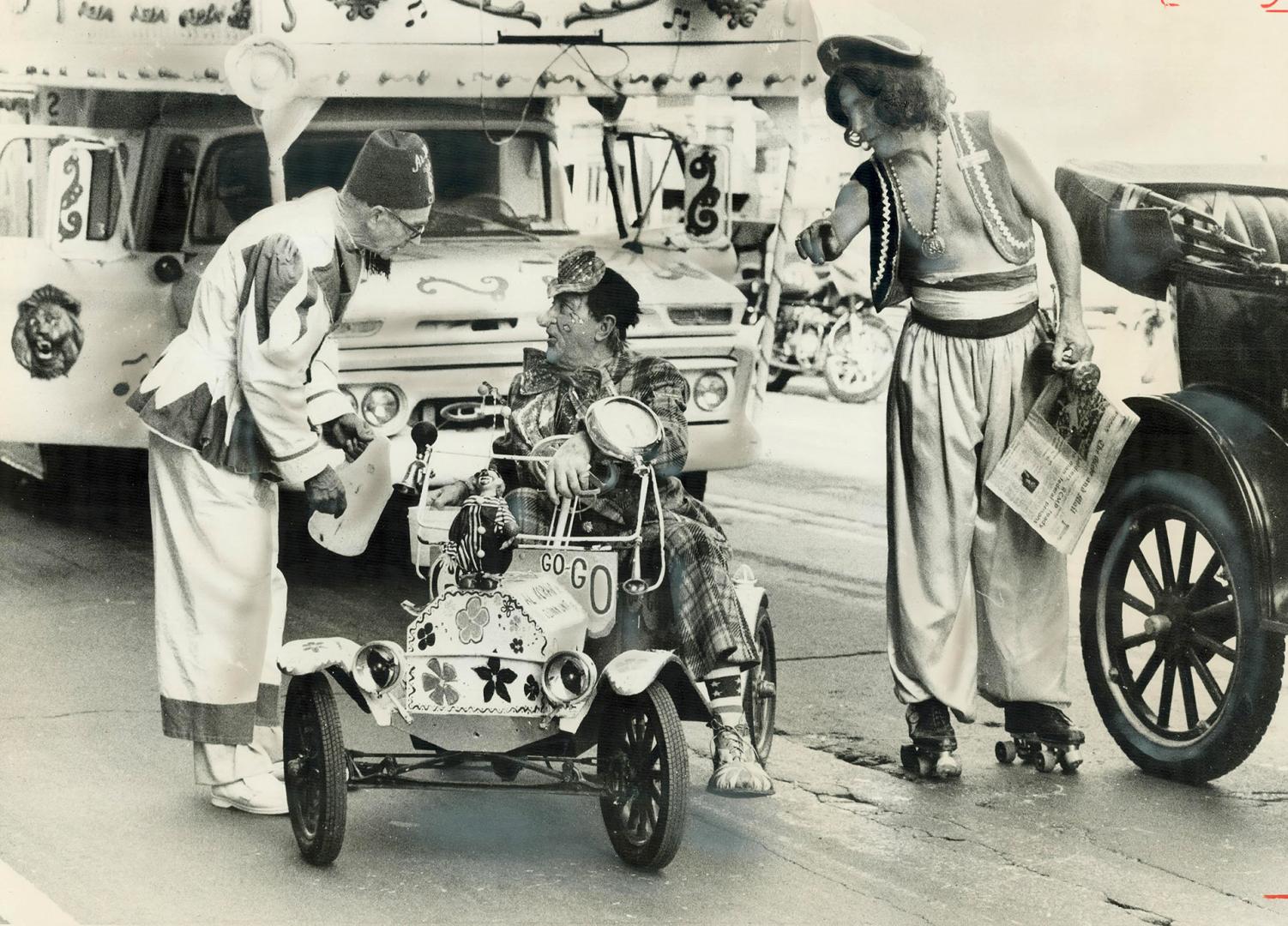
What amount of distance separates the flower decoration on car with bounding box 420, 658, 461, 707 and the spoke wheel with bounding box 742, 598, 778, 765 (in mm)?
Answer: 940

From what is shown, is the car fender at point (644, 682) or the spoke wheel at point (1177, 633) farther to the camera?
the spoke wheel at point (1177, 633)

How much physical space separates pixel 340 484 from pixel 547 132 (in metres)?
1.99

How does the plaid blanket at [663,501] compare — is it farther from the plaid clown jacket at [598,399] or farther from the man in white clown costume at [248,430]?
the man in white clown costume at [248,430]

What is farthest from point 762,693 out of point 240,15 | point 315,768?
point 240,15

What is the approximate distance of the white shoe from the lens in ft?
16.2

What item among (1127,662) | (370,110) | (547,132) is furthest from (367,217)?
(1127,662)

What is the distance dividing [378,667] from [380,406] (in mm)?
1845

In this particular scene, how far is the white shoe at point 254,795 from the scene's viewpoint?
494 centimetres

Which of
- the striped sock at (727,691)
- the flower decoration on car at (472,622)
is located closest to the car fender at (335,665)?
the flower decoration on car at (472,622)

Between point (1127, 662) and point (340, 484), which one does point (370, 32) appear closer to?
point (340, 484)

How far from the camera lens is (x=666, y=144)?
6.41 m

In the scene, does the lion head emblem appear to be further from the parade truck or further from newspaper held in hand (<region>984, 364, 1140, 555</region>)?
newspaper held in hand (<region>984, 364, 1140, 555</region>)

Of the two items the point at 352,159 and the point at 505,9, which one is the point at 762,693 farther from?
the point at 505,9

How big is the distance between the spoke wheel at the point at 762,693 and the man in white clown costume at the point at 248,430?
4.11 feet
